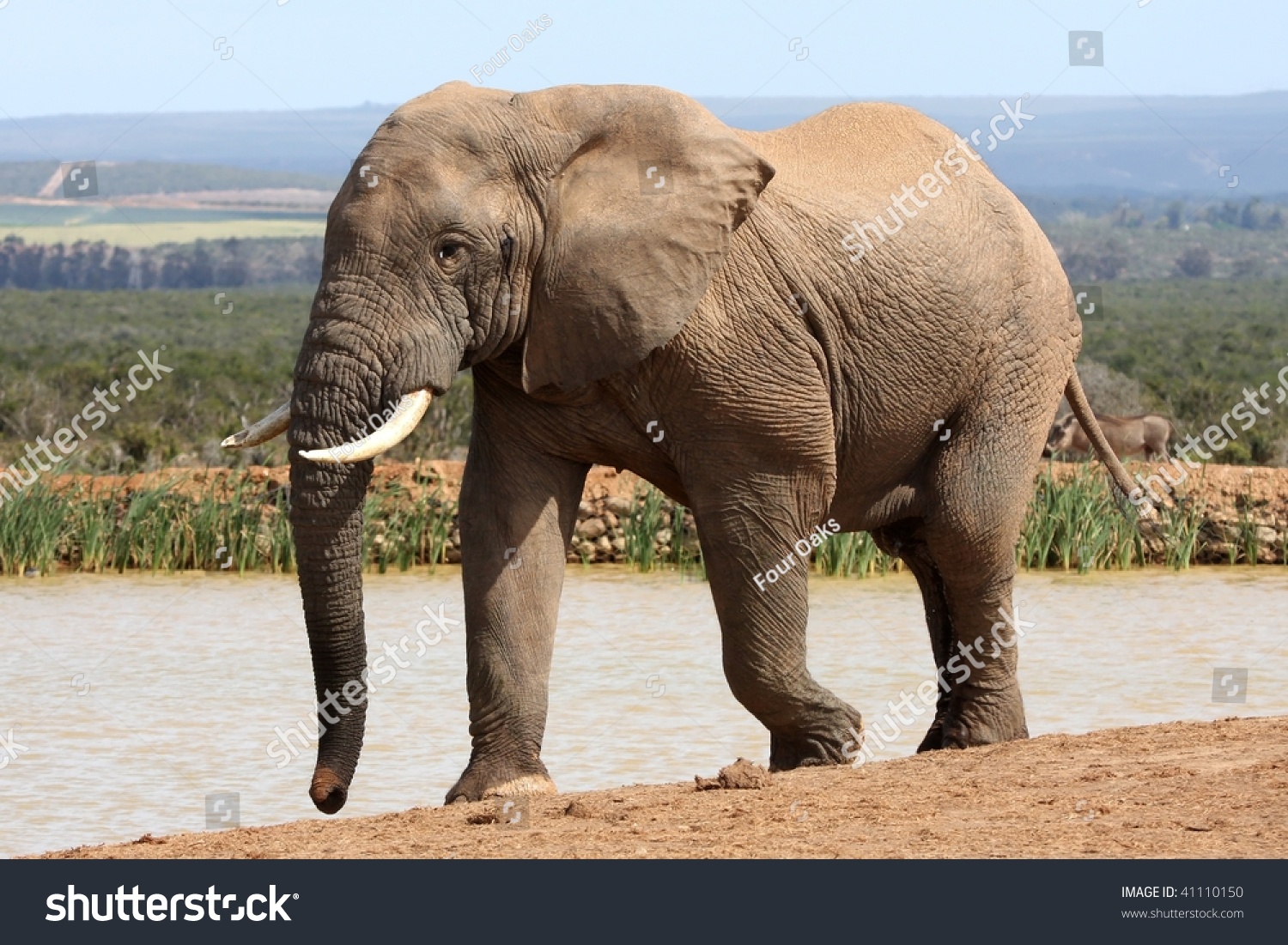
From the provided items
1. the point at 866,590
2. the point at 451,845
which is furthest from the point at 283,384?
the point at 451,845

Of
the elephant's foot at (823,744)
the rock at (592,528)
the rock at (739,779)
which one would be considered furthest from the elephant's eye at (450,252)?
Result: the rock at (592,528)

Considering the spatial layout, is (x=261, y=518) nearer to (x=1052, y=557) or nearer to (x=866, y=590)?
(x=866, y=590)

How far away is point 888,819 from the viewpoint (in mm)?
6242

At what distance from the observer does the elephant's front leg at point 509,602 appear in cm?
710

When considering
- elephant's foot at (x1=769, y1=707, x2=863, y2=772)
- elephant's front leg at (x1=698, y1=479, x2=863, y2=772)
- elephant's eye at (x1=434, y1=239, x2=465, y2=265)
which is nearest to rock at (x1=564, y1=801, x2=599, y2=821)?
elephant's front leg at (x1=698, y1=479, x2=863, y2=772)

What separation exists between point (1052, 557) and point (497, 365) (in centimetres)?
932

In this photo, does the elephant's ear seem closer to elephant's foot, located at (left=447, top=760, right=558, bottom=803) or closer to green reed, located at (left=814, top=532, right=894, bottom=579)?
elephant's foot, located at (left=447, top=760, right=558, bottom=803)

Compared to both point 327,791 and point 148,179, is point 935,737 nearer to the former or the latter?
point 327,791

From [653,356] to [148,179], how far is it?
13126 centimetres

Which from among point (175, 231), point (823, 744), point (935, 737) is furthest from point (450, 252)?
point (175, 231)

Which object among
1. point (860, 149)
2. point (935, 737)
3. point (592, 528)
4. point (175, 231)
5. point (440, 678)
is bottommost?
point (175, 231)

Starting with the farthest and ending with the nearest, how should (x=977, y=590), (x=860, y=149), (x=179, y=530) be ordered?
(x=179, y=530)
(x=977, y=590)
(x=860, y=149)

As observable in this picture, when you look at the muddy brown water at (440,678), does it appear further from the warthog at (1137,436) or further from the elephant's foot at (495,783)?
the warthog at (1137,436)

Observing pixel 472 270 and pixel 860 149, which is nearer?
pixel 472 270
